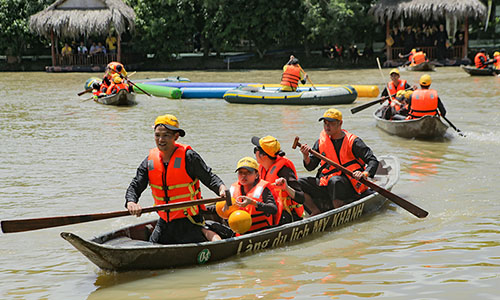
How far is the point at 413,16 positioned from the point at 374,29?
2.31 meters

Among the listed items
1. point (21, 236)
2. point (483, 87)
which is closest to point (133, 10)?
point (483, 87)

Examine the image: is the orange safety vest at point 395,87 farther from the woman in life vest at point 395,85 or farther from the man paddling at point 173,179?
the man paddling at point 173,179

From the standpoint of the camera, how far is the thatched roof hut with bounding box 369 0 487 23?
27.1m

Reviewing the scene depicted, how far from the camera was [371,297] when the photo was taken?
227 inches

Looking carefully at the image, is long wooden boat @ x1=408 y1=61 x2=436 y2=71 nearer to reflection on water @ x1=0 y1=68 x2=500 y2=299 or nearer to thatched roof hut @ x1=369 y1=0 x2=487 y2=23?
thatched roof hut @ x1=369 y1=0 x2=487 y2=23

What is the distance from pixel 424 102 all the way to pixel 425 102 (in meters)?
0.02

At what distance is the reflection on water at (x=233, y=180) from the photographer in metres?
6.13

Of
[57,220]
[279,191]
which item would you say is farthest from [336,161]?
[57,220]

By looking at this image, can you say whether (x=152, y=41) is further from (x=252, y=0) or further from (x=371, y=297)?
(x=371, y=297)

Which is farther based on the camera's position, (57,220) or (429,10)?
(429,10)

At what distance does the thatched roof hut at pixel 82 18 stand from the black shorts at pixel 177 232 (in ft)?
76.2

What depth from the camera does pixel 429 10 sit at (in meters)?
27.5

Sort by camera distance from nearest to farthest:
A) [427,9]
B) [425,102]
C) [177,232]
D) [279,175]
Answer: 1. [177,232]
2. [279,175]
3. [425,102]
4. [427,9]

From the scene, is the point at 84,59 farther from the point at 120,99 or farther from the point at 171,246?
the point at 171,246
